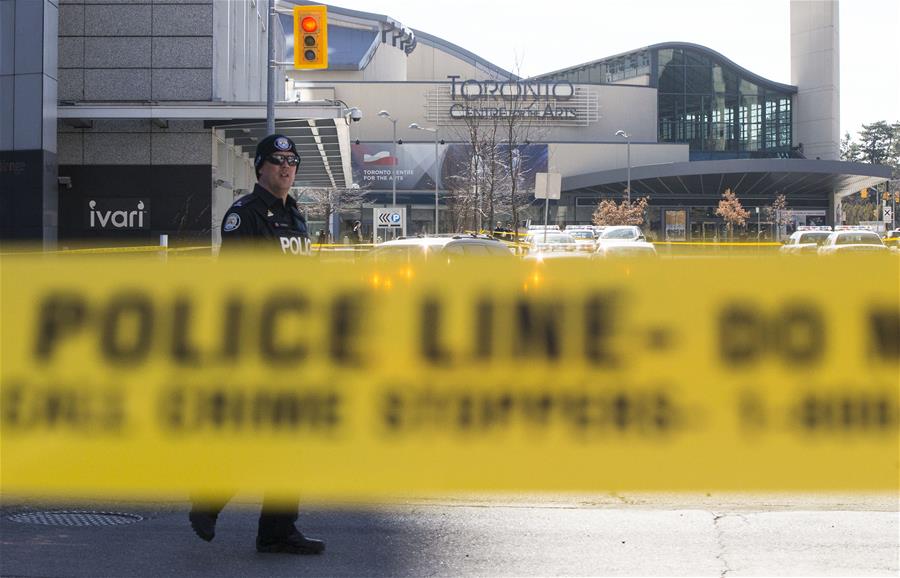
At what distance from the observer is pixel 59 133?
2630cm

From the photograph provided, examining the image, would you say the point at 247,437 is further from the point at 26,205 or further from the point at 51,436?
the point at 26,205

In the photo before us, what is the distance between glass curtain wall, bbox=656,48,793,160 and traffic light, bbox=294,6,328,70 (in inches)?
→ 2939

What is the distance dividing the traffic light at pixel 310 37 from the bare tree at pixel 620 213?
173 ft

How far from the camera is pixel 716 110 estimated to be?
92.6 meters

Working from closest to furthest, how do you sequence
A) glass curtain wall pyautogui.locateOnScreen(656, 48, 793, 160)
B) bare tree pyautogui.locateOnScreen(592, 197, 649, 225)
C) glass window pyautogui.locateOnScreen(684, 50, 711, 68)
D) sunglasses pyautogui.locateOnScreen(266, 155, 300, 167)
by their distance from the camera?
1. sunglasses pyautogui.locateOnScreen(266, 155, 300, 167)
2. bare tree pyautogui.locateOnScreen(592, 197, 649, 225)
3. glass window pyautogui.locateOnScreen(684, 50, 711, 68)
4. glass curtain wall pyautogui.locateOnScreen(656, 48, 793, 160)

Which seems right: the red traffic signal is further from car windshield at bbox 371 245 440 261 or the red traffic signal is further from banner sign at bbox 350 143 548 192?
banner sign at bbox 350 143 548 192

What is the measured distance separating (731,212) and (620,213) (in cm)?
912

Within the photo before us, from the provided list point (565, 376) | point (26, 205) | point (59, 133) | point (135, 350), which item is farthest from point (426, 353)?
point (59, 133)

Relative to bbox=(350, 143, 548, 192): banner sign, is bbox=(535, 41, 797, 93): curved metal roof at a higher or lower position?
higher

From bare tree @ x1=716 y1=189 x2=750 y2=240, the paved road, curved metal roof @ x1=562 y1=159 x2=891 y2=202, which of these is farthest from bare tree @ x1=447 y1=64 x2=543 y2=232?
the paved road

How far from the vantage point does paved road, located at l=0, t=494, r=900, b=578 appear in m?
5.44

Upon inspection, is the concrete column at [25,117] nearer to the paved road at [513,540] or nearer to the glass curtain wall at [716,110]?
the paved road at [513,540]

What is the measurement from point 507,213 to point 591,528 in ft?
196

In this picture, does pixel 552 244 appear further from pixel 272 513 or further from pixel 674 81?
pixel 674 81
